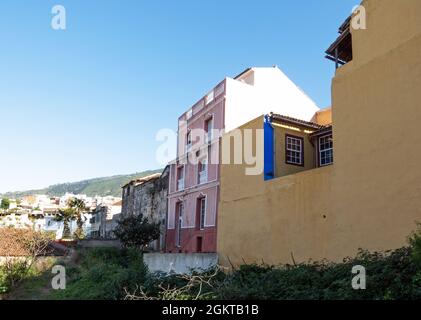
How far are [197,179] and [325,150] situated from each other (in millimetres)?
9072

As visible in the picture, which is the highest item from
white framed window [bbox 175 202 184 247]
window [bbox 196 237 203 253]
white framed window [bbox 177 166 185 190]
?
white framed window [bbox 177 166 185 190]

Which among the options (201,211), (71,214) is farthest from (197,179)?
(71,214)

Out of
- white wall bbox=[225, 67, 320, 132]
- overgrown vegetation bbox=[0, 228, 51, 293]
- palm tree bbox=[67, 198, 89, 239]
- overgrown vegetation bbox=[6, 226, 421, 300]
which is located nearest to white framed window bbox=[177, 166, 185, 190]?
white wall bbox=[225, 67, 320, 132]

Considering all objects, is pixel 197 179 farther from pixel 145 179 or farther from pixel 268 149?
pixel 145 179

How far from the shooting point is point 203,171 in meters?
24.9

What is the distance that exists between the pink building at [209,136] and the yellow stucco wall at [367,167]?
763 centimetres

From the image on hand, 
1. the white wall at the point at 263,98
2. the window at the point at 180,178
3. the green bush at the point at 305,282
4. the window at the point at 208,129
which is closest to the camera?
the green bush at the point at 305,282

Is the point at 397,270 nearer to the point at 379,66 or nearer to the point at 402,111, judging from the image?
the point at 402,111

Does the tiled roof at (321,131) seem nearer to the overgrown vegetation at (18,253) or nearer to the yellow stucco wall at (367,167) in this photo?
the yellow stucco wall at (367,167)

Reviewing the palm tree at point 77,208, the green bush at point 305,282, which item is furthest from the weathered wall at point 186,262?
the palm tree at point 77,208

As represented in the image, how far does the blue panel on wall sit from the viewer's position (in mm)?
17172

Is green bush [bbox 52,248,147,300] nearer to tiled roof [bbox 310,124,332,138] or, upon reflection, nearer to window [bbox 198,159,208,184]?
window [bbox 198,159,208,184]

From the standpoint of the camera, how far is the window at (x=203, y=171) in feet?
79.7

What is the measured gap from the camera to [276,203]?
15.8 meters
